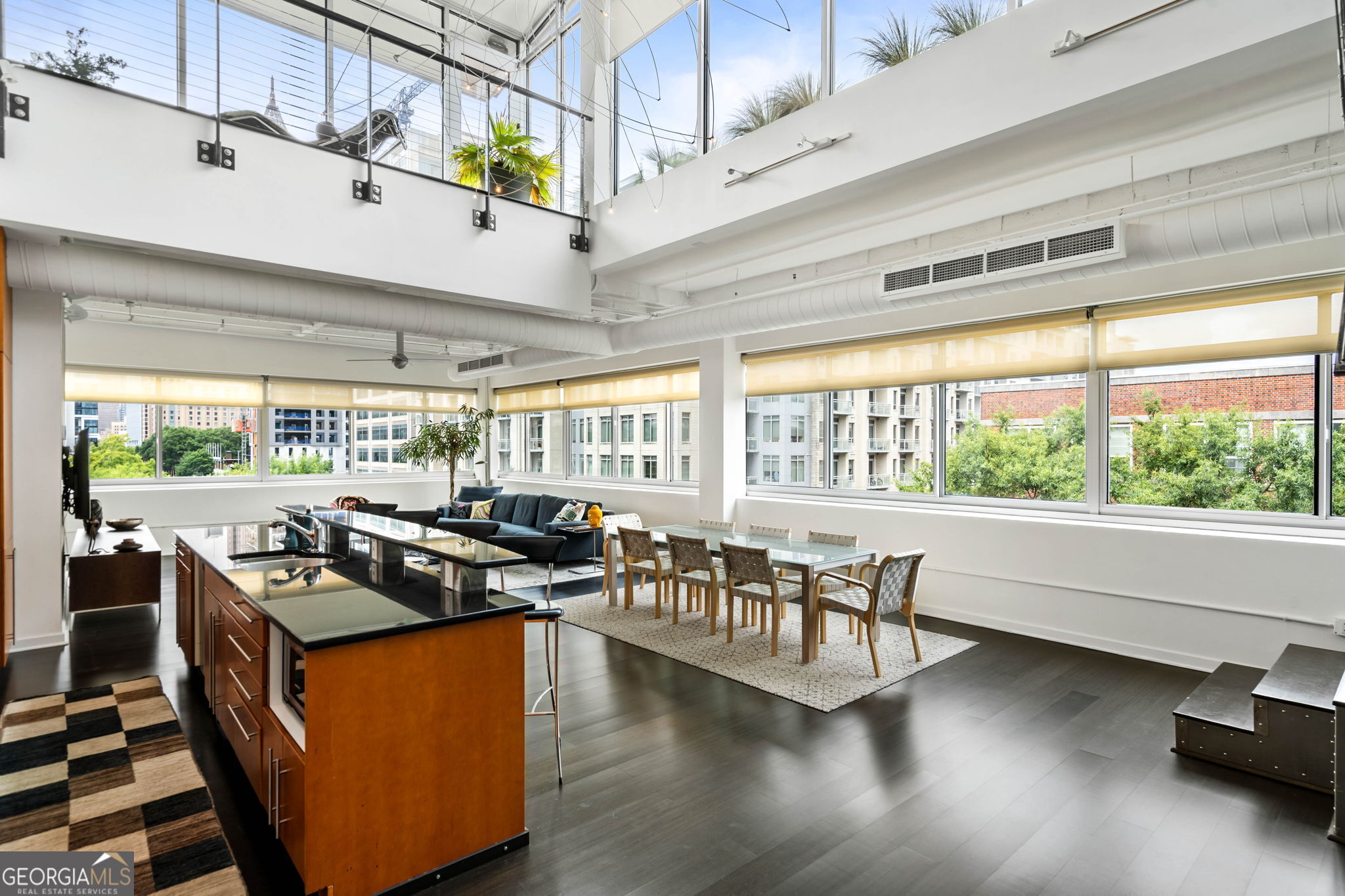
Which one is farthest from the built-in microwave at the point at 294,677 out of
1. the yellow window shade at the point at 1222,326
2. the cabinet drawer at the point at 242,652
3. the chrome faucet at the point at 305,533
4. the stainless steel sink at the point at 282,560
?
the yellow window shade at the point at 1222,326

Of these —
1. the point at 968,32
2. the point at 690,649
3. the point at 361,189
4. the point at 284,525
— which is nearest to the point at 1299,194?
the point at 968,32

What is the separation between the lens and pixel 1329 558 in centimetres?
426

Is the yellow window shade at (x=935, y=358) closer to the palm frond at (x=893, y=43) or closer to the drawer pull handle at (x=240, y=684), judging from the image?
the palm frond at (x=893, y=43)

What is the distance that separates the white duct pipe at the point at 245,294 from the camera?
430 centimetres

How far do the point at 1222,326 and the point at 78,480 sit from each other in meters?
8.82

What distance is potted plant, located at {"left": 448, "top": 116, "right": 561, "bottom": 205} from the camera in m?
5.52

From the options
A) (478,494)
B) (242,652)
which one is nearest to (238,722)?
(242,652)

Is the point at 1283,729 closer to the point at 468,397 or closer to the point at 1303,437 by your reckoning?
the point at 1303,437

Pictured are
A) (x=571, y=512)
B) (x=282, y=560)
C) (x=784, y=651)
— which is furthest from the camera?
(x=571, y=512)

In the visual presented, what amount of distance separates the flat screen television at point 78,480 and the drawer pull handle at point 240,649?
347cm

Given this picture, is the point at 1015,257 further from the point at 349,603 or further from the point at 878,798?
the point at 349,603

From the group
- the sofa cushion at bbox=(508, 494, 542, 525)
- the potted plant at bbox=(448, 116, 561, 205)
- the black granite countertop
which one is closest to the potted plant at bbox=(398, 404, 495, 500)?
the sofa cushion at bbox=(508, 494, 542, 525)

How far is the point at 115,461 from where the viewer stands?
30.5 feet

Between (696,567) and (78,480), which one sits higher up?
(78,480)
